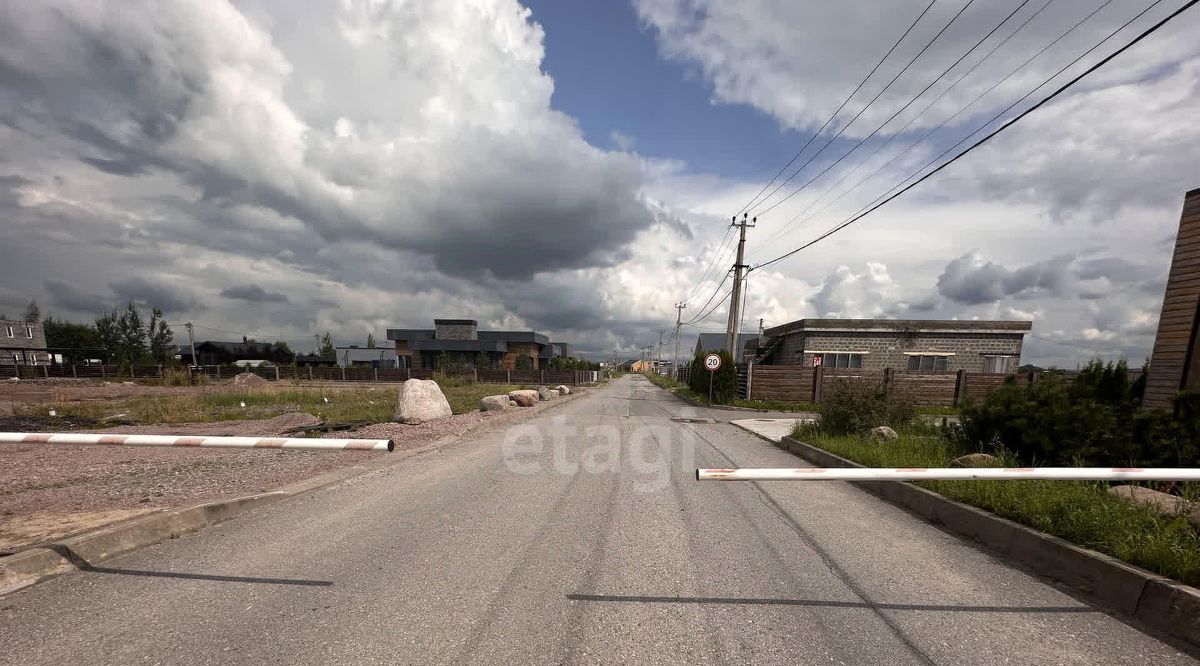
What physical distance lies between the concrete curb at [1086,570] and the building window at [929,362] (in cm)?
2706

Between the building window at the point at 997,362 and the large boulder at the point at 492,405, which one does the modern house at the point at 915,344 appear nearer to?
the building window at the point at 997,362

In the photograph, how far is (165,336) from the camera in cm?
6556

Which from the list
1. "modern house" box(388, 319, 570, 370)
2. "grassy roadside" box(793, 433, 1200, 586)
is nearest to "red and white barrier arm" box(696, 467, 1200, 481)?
"grassy roadside" box(793, 433, 1200, 586)

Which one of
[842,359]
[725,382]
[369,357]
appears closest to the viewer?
[725,382]

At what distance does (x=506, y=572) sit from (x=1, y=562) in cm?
338

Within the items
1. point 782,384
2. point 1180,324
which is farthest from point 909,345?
point 1180,324

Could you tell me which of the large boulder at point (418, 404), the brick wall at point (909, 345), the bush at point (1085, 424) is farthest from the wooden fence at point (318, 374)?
the bush at point (1085, 424)

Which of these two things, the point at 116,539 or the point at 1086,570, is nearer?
the point at 1086,570

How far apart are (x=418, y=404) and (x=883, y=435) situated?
10.7 meters

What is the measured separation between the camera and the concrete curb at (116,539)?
10.6 feet

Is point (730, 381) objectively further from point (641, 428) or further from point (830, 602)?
point (830, 602)

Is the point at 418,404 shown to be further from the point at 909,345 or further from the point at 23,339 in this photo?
the point at 23,339

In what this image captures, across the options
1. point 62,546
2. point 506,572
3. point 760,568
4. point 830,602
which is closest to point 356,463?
point 62,546

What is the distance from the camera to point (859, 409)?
32.4ft
